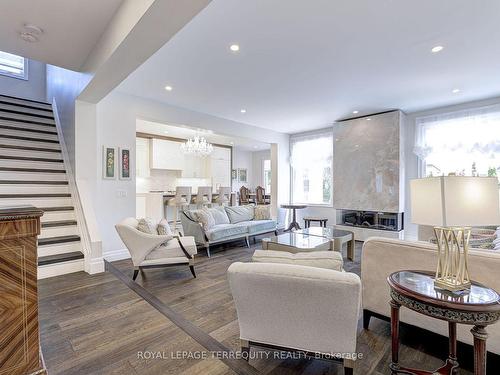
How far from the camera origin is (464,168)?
192 inches

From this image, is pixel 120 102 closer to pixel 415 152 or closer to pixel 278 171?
pixel 278 171

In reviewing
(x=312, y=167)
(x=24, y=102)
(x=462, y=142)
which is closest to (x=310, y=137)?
(x=312, y=167)

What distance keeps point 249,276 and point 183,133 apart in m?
6.99

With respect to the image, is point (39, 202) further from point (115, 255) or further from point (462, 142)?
point (462, 142)

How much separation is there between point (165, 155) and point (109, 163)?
165 inches

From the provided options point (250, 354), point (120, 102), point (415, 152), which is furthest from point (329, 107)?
point (250, 354)

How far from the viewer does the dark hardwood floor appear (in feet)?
5.78

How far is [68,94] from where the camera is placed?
4.25 m

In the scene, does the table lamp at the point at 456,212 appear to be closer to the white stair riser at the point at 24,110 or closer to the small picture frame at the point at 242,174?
the white stair riser at the point at 24,110

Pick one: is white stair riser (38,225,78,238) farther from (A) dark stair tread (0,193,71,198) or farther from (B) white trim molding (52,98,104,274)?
(A) dark stair tread (0,193,71,198)

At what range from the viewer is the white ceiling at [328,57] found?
7.82 ft

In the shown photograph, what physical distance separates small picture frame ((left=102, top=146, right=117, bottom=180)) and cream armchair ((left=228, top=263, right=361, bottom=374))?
11.7 feet

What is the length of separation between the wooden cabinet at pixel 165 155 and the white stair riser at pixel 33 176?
12.1 feet

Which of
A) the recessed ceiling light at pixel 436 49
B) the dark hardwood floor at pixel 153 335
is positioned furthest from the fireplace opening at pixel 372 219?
the dark hardwood floor at pixel 153 335
